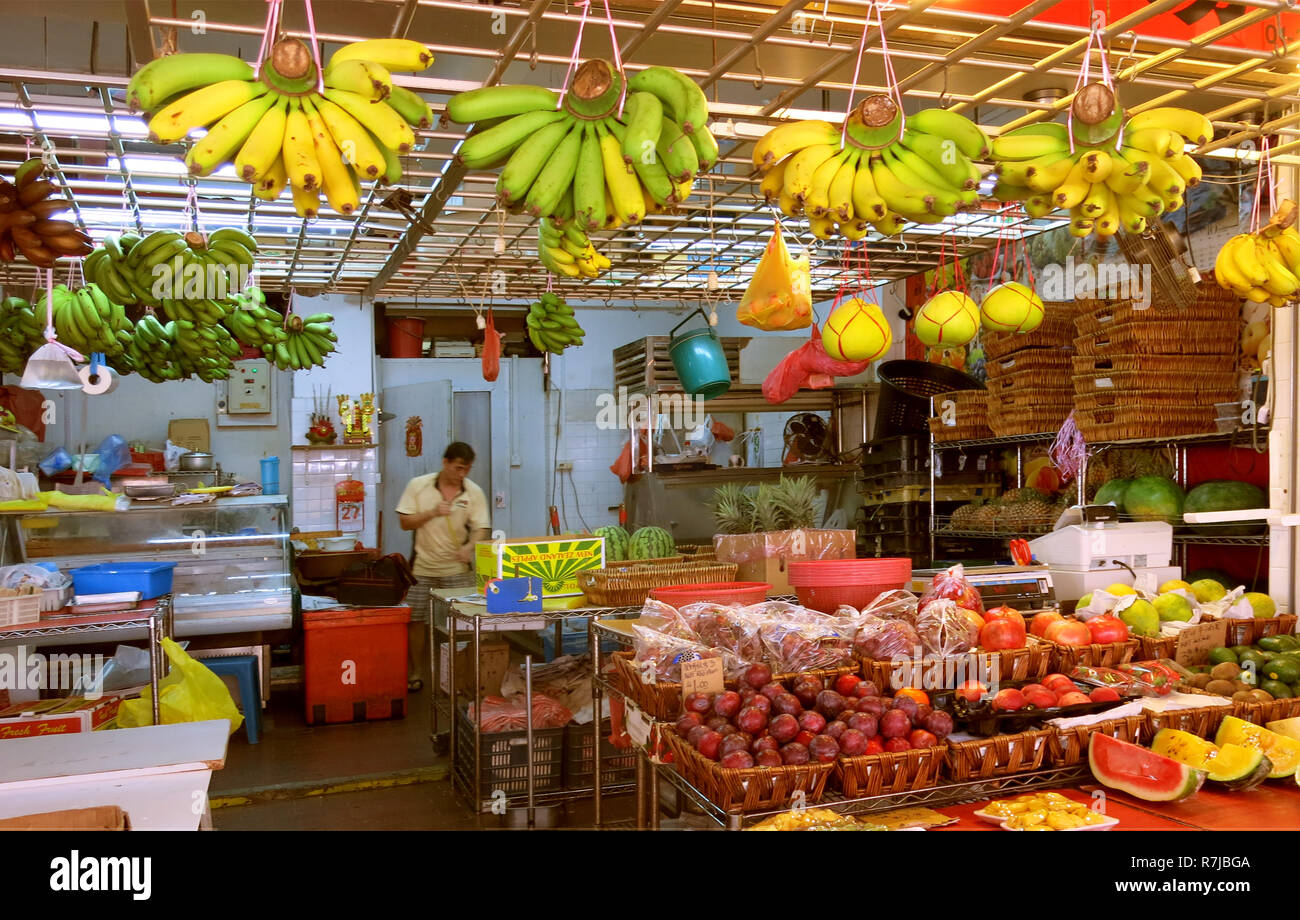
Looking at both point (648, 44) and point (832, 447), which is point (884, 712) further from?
point (832, 447)

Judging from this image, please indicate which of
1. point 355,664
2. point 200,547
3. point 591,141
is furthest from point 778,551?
point 200,547

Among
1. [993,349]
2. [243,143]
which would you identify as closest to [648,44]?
[243,143]

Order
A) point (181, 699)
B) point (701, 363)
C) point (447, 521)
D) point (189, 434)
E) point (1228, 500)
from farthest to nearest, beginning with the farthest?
point (189, 434), point (701, 363), point (447, 521), point (1228, 500), point (181, 699)

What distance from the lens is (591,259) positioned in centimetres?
390

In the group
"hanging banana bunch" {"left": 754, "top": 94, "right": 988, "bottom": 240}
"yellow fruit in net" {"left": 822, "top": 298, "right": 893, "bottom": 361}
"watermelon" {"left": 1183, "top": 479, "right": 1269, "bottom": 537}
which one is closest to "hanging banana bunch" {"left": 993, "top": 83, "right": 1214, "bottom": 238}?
"hanging banana bunch" {"left": 754, "top": 94, "right": 988, "bottom": 240}

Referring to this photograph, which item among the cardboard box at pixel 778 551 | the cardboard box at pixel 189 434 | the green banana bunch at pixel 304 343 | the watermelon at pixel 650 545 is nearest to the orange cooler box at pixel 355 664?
the green banana bunch at pixel 304 343

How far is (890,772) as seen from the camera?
8.04 feet

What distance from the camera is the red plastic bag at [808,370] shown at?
5.69m

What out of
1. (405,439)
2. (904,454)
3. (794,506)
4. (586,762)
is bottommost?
(586,762)

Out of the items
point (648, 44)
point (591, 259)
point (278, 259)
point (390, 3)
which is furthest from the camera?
point (278, 259)

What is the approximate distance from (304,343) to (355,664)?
2393mm

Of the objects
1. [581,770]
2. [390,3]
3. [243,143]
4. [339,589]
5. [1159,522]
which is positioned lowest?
Result: [581,770]

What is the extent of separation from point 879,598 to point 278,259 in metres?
5.92

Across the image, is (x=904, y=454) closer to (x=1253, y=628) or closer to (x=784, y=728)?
(x=1253, y=628)
